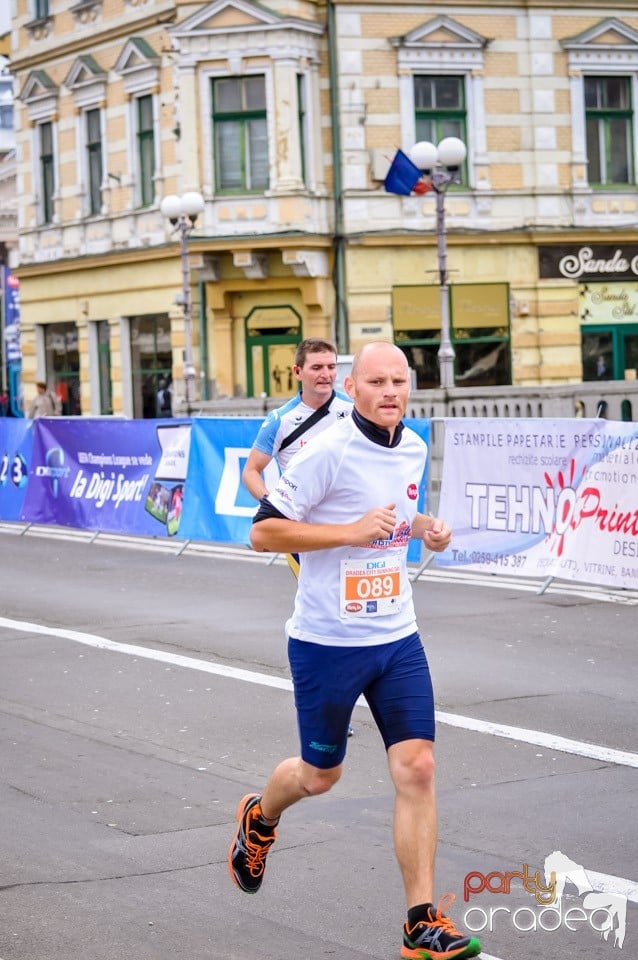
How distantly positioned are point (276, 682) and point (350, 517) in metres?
5.00

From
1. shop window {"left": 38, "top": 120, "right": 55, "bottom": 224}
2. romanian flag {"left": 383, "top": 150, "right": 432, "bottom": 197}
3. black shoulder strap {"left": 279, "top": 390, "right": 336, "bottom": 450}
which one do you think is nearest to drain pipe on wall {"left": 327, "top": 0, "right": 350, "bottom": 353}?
romanian flag {"left": 383, "top": 150, "right": 432, "bottom": 197}

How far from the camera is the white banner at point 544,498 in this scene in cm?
1332

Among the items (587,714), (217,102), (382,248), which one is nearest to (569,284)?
(382,248)

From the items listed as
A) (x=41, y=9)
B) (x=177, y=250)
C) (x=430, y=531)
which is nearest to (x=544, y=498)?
(x=430, y=531)

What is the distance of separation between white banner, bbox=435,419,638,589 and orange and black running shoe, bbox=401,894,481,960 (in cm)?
838

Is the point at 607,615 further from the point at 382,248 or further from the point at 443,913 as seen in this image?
the point at 382,248

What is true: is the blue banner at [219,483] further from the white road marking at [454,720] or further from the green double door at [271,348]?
the green double door at [271,348]

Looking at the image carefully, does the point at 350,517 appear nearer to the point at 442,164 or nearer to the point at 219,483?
the point at 219,483

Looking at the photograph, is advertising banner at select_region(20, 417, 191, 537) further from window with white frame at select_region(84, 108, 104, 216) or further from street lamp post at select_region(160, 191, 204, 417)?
window with white frame at select_region(84, 108, 104, 216)

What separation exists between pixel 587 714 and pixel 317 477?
166 inches

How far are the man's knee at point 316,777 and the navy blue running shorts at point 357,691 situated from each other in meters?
0.02

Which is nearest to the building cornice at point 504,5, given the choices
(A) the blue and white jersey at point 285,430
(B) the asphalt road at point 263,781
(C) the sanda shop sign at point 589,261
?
(C) the sanda shop sign at point 589,261

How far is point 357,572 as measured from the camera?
5.46 metres

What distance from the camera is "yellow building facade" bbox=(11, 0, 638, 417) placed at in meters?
31.8
